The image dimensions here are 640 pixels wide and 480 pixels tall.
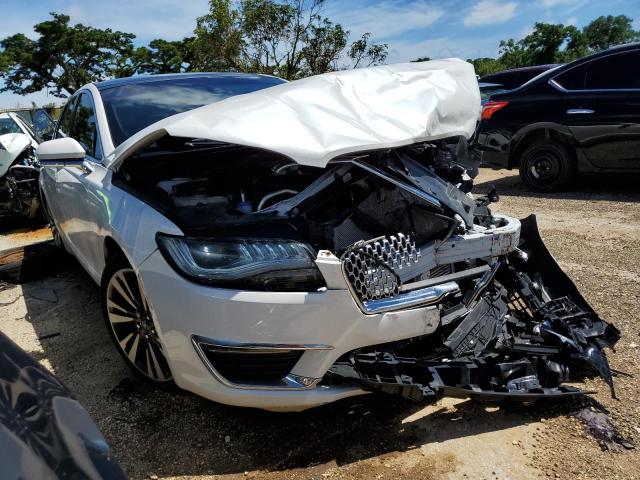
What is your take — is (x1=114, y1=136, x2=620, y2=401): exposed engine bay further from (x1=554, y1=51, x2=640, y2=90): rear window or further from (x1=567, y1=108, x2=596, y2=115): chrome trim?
(x1=554, y1=51, x2=640, y2=90): rear window

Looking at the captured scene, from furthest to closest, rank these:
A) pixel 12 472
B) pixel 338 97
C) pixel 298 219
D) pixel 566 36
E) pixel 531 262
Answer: pixel 566 36, pixel 531 262, pixel 338 97, pixel 298 219, pixel 12 472

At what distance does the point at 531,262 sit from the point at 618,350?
26.2 inches

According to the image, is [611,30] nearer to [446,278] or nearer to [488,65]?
[488,65]

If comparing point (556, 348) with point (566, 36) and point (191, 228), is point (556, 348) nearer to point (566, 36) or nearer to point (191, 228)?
point (191, 228)

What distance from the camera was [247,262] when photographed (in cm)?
204

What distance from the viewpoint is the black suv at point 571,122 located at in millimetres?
5988

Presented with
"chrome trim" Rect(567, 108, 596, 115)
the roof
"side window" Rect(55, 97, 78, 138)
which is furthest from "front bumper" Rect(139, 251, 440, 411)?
"chrome trim" Rect(567, 108, 596, 115)

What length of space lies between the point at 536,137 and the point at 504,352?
5250 millimetres

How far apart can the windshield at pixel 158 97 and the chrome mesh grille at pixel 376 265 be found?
1.80 meters

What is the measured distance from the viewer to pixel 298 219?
231cm

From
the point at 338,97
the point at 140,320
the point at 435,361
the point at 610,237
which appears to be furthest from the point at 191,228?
the point at 610,237

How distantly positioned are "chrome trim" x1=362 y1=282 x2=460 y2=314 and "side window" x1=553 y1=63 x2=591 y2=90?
537cm

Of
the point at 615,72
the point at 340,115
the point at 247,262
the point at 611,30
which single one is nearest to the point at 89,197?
the point at 247,262

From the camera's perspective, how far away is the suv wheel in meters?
6.56
